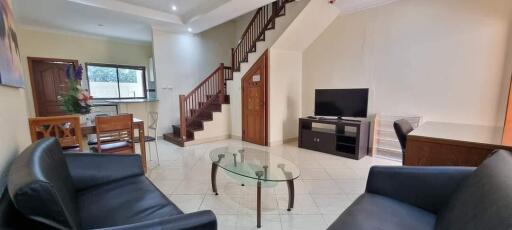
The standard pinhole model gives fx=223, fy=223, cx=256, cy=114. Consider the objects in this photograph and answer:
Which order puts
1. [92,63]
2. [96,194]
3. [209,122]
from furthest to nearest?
[92,63] → [209,122] → [96,194]

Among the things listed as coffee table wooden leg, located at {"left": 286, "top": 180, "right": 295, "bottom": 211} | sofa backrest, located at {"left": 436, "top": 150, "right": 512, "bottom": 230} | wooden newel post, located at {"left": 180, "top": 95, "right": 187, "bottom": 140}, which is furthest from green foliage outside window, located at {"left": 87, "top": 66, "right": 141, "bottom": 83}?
sofa backrest, located at {"left": 436, "top": 150, "right": 512, "bottom": 230}

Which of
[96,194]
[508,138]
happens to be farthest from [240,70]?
[508,138]

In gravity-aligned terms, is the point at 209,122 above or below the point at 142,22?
below

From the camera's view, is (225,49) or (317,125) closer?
(317,125)

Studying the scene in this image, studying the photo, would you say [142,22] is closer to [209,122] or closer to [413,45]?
[209,122]

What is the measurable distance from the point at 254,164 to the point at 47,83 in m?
5.81

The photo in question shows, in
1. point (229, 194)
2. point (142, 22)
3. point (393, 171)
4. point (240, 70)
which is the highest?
point (142, 22)

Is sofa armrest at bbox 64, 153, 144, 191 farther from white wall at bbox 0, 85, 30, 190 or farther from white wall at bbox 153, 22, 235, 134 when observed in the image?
white wall at bbox 153, 22, 235, 134

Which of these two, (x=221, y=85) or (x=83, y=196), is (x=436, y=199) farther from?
(x=221, y=85)

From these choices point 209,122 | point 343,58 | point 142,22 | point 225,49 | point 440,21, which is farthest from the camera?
point 225,49

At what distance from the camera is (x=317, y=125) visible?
4668 mm

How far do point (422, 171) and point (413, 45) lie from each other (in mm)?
2809

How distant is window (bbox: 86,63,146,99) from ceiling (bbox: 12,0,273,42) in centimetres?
101

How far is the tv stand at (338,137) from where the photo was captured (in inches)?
147
